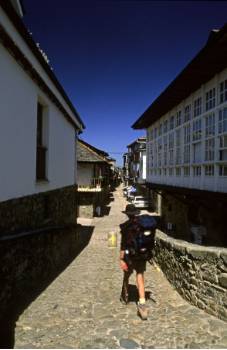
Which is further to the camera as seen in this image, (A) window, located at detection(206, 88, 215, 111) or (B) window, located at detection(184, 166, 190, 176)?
(B) window, located at detection(184, 166, 190, 176)

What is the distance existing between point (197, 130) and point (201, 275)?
23.1ft

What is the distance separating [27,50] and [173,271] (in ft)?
18.2

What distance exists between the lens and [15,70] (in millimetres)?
6121

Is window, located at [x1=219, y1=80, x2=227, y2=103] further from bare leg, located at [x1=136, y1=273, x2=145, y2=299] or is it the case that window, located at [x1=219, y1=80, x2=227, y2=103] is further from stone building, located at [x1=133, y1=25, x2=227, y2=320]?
bare leg, located at [x1=136, y1=273, x2=145, y2=299]

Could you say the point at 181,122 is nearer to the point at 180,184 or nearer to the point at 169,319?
the point at 180,184

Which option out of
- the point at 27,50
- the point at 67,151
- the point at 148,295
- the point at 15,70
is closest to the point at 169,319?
the point at 148,295

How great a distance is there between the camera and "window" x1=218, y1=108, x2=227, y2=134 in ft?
30.5

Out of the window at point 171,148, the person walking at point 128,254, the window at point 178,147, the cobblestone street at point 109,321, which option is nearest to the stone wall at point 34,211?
the cobblestone street at point 109,321

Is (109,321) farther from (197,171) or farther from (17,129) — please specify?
(197,171)

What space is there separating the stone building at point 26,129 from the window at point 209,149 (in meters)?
5.04

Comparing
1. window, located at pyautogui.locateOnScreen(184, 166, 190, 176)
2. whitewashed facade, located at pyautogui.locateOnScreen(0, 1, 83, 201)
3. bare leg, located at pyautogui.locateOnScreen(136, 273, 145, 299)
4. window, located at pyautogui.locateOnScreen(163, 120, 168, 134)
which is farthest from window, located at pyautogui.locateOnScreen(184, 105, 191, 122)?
bare leg, located at pyautogui.locateOnScreen(136, 273, 145, 299)

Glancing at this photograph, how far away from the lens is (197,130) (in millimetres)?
11516

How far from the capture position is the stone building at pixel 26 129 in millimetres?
5621

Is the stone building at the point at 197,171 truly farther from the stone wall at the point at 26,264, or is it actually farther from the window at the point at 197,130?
the stone wall at the point at 26,264
